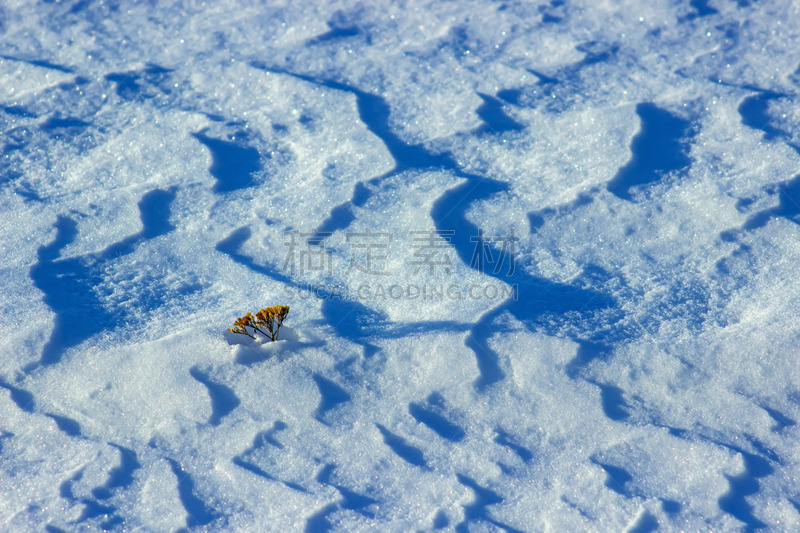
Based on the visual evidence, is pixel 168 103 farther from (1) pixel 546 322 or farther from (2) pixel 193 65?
(1) pixel 546 322

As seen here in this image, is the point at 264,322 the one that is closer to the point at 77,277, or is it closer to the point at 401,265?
the point at 401,265

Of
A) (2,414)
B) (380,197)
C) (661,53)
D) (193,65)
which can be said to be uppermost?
(193,65)

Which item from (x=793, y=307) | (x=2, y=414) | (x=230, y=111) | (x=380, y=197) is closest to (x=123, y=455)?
(x=2, y=414)

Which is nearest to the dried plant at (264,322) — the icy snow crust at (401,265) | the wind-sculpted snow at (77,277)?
the icy snow crust at (401,265)

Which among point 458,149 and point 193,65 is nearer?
point 458,149

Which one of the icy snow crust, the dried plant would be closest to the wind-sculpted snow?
the icy snow crust

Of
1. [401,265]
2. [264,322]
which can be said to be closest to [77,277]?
[264,322]

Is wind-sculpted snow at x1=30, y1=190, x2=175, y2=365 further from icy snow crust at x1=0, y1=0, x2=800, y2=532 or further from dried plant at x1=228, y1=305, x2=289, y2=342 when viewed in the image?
dried plant at x1=228, y1=305, x2=289, y2=342
